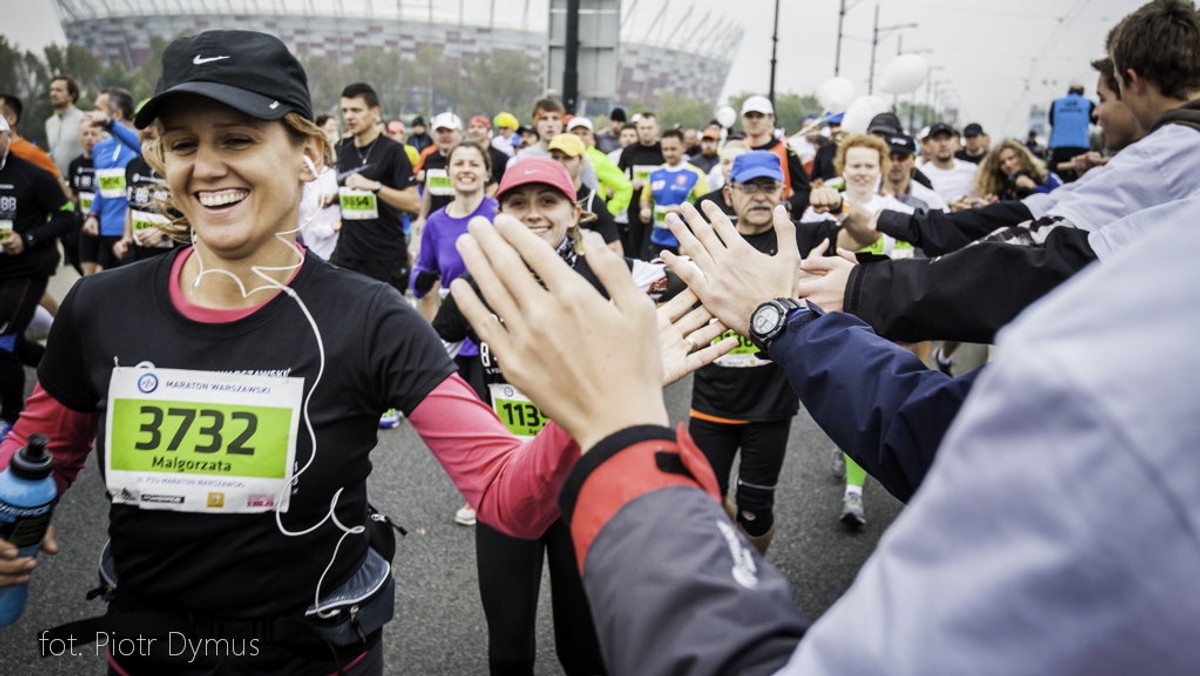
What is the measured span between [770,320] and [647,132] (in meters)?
9.62

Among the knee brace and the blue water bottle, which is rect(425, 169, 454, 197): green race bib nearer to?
the knee brace

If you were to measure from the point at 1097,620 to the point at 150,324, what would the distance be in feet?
6.05

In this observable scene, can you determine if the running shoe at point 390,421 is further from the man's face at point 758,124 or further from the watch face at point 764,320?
the watch face at point 764,320

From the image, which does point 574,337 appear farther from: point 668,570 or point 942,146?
point 942,146

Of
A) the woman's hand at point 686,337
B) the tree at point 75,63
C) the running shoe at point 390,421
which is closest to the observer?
the woman's hand at point 686,337

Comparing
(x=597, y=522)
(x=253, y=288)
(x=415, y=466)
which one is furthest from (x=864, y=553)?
(x=597, y=522)

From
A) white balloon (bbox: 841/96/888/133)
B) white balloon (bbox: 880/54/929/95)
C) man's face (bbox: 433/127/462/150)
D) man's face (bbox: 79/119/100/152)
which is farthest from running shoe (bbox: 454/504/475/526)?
white balloon (bbox: 880/54/929/95)

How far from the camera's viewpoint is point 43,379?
1.89m

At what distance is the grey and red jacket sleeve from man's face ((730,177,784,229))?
3.49m

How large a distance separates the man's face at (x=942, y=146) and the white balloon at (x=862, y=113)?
3.44 ft

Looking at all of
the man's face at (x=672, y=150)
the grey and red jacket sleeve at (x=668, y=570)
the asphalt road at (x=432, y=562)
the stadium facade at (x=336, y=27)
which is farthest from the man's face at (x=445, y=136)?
the stadium facade at (x=336, y=27)

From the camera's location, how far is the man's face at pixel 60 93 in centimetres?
892

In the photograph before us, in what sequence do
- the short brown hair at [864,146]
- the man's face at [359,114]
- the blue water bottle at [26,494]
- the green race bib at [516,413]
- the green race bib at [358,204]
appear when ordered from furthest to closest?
the green race bib at [358,204]
the man's face at [359,114]
the short brown hair at [864,146]
the green race bib at [516,413]
the blue water bottle at [26,494]

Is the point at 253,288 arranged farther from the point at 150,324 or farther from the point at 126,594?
the point at 126,594
